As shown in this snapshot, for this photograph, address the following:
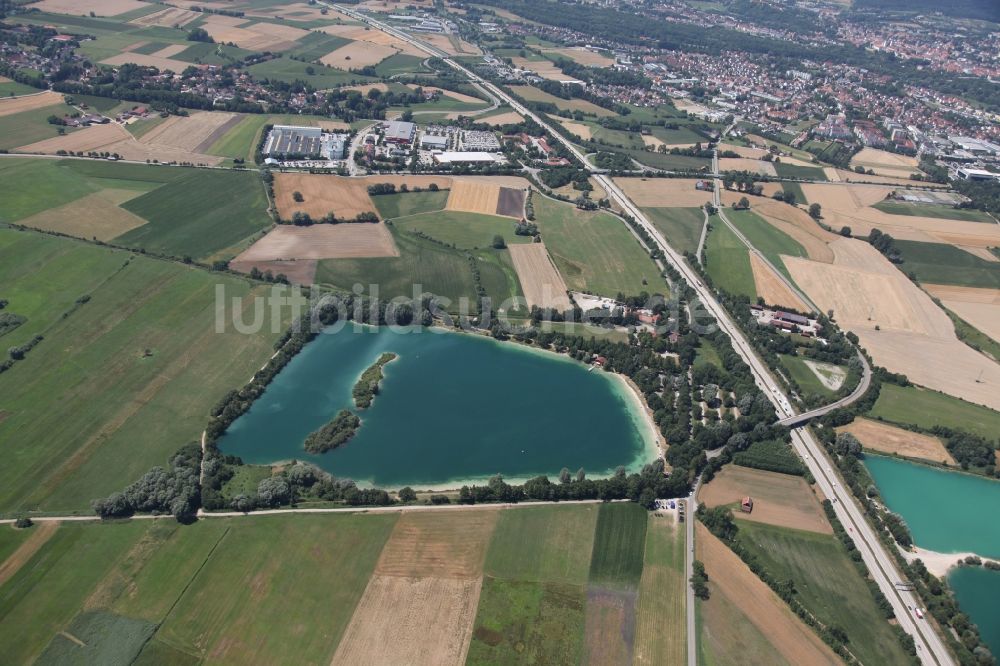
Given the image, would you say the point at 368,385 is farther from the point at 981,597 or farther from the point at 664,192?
the point at 664,192

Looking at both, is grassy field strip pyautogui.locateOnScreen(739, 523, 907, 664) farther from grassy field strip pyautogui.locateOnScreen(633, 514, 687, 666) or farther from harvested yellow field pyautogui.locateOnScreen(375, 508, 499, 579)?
harvested yellow field pyautogui.locateOnScreen(375, 508, 499, 579)

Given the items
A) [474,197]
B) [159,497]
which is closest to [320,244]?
[474,197]

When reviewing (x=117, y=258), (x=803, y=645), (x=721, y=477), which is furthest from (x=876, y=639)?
(x=117, y=258)

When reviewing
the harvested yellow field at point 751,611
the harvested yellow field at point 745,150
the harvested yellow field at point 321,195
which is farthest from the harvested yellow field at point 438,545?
the harvested yellow field at point 745,150

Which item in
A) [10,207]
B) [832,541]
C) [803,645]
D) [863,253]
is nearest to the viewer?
[803,645]

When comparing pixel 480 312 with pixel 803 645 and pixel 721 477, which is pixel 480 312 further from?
pixel 803 645
